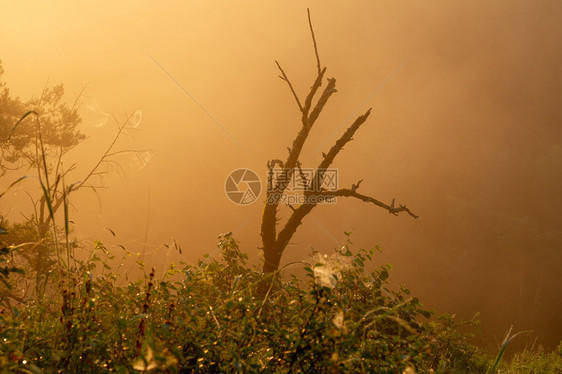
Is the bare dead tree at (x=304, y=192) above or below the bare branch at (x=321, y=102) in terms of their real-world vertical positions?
below

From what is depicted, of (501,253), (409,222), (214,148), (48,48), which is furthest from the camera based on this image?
(48,48)

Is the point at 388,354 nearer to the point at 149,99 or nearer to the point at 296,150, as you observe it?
the point at 296,150

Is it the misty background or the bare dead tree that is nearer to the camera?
the bare dead tree

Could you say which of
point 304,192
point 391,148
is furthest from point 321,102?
point 391,148

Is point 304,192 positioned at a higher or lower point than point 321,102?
lower

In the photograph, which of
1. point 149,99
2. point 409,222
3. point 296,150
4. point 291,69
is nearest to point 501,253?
point 409,222

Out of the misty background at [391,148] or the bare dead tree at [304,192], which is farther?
the misty background at [391,148]

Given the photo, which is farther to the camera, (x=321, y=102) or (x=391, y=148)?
(x=391, y=148)

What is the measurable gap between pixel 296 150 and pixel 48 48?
383ft

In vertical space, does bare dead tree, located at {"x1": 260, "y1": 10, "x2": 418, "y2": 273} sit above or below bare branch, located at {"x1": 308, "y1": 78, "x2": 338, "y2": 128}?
below

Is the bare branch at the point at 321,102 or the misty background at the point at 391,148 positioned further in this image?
the misty background at the point at 391,148

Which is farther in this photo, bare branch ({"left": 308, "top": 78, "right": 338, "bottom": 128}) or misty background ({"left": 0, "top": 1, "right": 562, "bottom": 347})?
misty background ({"left": 0, "top": 1, "right": 562, "bottom": 347})

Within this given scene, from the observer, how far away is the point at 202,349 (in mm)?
1961

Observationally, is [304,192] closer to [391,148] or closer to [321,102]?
[321,102]
